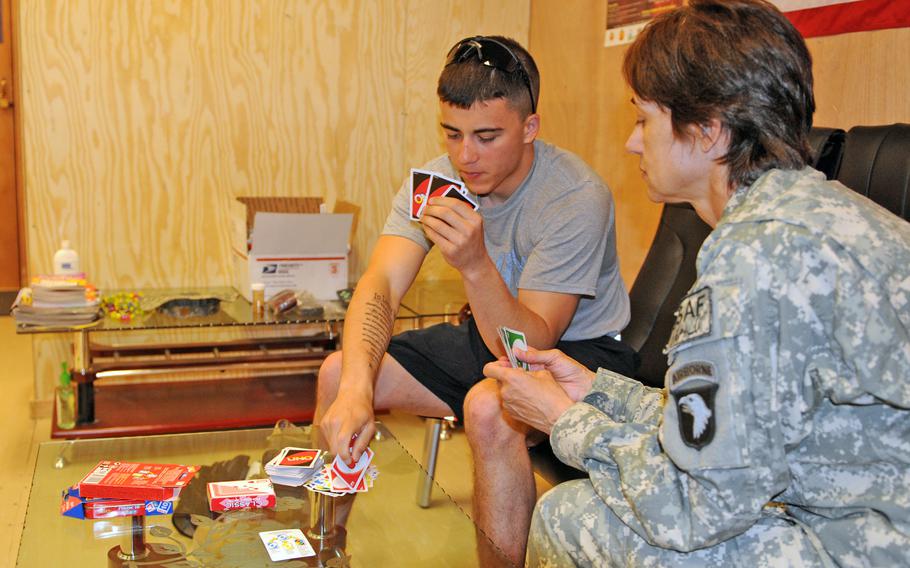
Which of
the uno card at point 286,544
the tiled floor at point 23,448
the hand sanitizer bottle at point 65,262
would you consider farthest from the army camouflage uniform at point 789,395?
the hand sanitizer bottle at point 65,262

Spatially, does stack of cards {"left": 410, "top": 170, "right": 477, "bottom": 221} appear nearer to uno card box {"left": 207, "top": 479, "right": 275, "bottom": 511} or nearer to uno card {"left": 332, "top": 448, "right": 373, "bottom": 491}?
uno card {"left": 332, "top": 448, "right": 373, "bottom": 491}

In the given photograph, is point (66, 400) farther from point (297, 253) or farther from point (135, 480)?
point (135, 480)

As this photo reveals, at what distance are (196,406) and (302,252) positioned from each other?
635 millimetres

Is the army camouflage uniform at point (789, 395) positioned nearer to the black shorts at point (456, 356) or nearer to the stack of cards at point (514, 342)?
the stack of cards at point (514, 342)

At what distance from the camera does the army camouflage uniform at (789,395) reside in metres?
1.07

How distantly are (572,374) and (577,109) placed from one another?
75.9 inches

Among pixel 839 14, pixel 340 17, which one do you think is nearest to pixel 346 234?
pixel 340 17

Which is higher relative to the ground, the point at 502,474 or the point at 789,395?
the point at 789,395

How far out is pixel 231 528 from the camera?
154 centimetres

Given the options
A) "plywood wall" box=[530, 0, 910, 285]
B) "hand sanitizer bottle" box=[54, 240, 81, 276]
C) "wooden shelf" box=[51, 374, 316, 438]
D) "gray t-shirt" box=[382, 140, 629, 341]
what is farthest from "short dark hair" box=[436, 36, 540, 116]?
"hand sanitizer bottle" box=[54, 240, 81, 276]

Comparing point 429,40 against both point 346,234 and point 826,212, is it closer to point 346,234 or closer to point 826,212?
point 346,234

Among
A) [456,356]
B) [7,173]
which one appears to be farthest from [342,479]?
[7,173]

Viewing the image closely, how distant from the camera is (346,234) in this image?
124 inches

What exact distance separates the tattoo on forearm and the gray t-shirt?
0.70 ft
